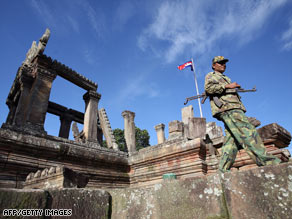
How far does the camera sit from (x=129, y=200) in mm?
2234

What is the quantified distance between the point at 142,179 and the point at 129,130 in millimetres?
9301

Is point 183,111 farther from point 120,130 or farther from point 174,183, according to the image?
point 120,130

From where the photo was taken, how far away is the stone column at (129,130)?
13398 millimetres

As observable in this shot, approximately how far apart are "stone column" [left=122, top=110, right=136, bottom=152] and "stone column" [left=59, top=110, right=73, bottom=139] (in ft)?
12.5

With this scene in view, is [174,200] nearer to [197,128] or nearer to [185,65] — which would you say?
[197,128]

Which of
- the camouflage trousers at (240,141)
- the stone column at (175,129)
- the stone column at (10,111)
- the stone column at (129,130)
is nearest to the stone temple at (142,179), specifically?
the camouflage trousers at (240,141)

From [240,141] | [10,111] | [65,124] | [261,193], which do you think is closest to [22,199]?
[261,193]

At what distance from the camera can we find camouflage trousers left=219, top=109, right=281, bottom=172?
2.42m

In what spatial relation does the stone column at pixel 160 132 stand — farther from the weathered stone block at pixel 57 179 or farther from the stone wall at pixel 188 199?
the stone wall at pixel 188 199

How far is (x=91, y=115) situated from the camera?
10.2 meters

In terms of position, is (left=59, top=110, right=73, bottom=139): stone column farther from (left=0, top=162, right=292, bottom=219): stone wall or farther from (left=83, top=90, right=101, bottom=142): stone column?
(left=0, top=162, right=292, bottom=219): stone wall

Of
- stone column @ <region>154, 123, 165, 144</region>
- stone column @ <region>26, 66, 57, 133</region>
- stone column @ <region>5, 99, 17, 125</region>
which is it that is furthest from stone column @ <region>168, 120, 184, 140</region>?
stone column @ <region>5, 99, 17, 125</region>

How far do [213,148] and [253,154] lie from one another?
1.68m

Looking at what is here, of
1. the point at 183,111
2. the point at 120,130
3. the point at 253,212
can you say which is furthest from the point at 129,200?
the point at 120,130
